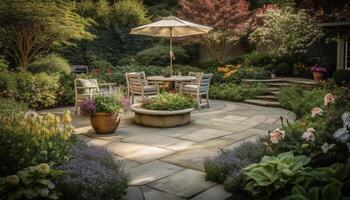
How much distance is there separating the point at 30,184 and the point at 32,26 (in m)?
8.00

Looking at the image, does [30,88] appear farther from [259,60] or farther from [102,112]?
[259,60]

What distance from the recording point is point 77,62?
566 inches

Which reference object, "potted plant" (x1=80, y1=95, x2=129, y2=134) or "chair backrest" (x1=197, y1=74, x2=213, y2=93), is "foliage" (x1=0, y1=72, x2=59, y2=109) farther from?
"chair backrest" (x1=197, y1=74, x2=213, y2=93)

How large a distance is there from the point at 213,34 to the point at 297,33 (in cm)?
341

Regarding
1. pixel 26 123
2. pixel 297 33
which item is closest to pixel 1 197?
pixel 26 123

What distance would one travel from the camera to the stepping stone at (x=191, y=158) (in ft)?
13.3

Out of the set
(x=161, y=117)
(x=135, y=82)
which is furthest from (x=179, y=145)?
(x=135, y=82)

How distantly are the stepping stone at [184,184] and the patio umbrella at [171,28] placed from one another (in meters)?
4.70

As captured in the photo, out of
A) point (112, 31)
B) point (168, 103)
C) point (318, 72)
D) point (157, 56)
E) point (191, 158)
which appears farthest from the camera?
point (112, 31)

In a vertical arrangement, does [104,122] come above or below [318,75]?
below

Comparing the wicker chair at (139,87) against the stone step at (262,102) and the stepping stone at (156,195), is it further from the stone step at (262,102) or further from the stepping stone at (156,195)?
the stepping stone at (156,195)

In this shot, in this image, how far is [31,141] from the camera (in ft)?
10.2

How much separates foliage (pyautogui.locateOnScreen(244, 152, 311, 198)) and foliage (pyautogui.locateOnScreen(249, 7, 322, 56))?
9378mm

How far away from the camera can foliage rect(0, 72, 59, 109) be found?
8.28 m
